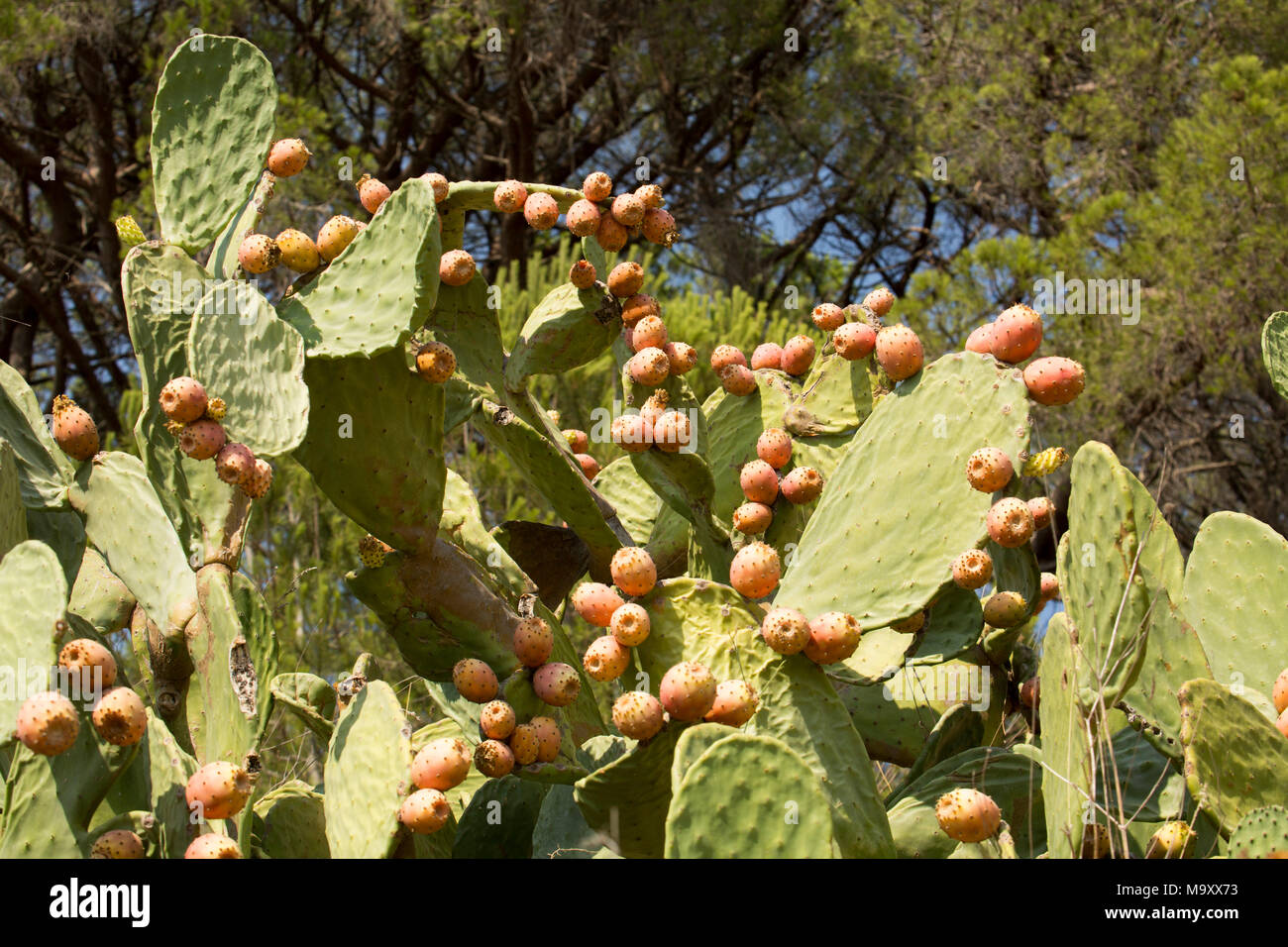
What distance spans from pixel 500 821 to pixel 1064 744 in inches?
25.6

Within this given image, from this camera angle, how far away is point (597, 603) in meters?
1.28

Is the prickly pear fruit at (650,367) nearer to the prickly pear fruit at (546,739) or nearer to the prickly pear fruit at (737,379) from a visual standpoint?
the prickly pear fruit at (737,379)

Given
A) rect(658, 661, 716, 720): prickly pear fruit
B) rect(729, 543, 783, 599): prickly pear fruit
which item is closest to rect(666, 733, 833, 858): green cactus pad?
rect(658, 661, 716, 720): prickly pear fruit

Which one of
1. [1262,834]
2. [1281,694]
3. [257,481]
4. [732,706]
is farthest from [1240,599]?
[257,481]

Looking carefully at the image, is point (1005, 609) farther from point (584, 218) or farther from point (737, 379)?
point (584, 218)

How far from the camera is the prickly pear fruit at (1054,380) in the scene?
4.32 feet

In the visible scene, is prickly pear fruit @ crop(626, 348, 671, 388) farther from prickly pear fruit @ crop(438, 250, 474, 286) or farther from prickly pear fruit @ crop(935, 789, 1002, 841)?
prickly pear fruit @ crop(935, 789, 1002, 841)

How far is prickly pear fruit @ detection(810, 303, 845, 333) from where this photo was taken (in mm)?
1760

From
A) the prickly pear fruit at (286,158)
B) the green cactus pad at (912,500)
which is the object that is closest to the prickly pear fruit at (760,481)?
the green cactus pad at (912,500)

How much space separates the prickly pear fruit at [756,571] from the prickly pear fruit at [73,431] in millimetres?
799

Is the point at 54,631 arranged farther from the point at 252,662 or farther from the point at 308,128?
the point at 308,128

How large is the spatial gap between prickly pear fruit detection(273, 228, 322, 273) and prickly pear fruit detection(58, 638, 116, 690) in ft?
1.77

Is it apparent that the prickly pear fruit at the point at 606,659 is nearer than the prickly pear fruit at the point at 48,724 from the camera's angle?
No
